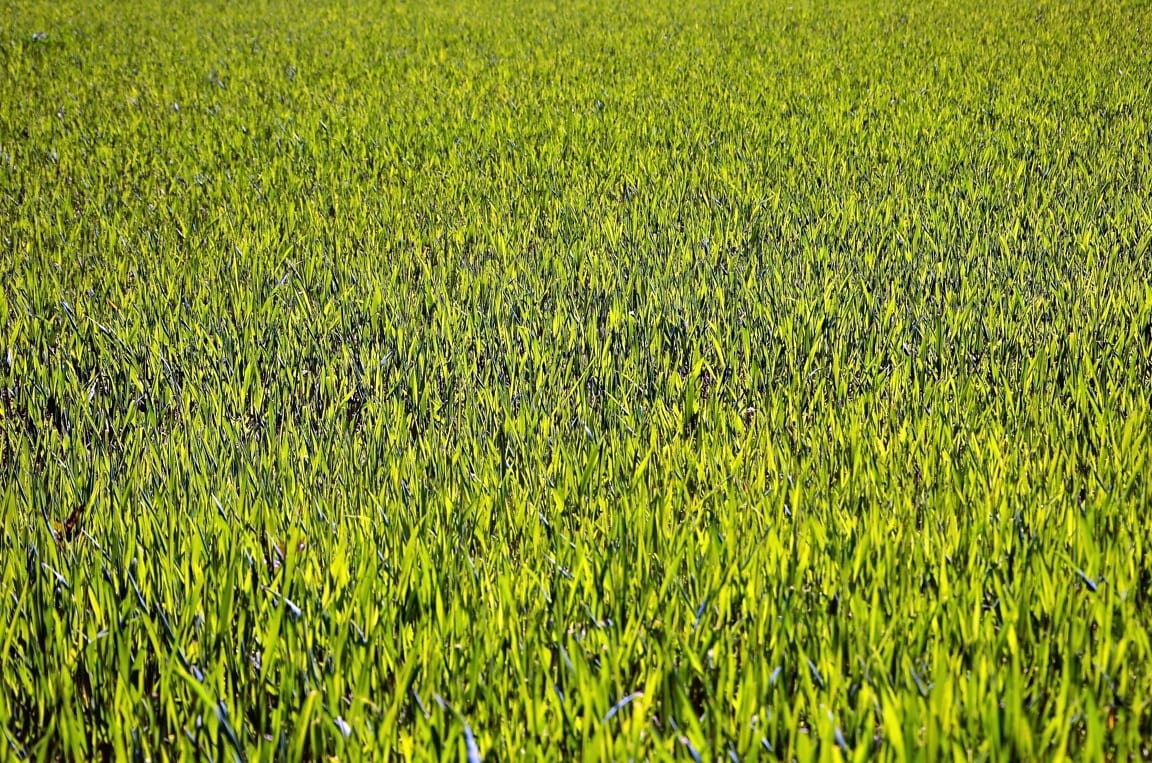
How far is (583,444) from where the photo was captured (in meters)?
2.21

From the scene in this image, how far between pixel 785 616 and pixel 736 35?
966 centimetres

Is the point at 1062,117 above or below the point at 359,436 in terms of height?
above

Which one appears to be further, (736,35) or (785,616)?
(736,35)

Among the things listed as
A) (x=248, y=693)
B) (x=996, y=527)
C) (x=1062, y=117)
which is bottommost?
(x=248, y=693)

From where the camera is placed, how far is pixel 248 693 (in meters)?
1.42

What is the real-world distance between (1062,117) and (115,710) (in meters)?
5.99

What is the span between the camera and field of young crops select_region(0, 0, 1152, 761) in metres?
1.35

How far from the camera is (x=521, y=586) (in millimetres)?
1630

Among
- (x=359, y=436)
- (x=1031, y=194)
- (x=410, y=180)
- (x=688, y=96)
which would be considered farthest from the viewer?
(x=688, y=96)

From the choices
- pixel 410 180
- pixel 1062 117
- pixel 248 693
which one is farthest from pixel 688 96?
pixel 248 693

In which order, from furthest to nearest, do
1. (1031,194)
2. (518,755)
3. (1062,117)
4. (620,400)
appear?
(1062,117), (1031,194), (620,400), (518,755)

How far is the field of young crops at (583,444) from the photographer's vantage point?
1.35 meters

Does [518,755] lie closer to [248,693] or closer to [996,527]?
[248,693]

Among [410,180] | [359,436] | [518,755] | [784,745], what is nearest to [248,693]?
[518,755]
